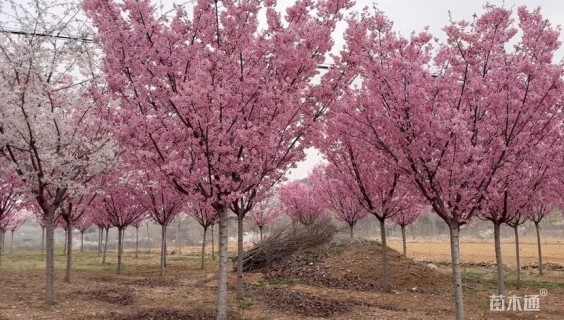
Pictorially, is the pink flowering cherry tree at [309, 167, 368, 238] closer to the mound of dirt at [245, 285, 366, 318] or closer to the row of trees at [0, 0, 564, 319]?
the mound of dirt at [245, 285, 366, 318]

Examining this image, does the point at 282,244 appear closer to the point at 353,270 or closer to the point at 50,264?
the point at 353,270

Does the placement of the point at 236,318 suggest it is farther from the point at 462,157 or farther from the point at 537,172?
the point at 537,172

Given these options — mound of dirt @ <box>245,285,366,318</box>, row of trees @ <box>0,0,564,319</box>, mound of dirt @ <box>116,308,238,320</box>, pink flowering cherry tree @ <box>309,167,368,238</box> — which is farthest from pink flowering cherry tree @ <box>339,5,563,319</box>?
pink flowering cherry tree @ <box>309,167,368,238</box>

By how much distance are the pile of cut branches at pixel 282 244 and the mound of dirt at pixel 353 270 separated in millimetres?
355

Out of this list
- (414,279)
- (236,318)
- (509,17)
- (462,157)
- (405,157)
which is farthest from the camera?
(414,279)

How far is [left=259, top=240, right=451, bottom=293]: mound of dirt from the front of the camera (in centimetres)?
1455

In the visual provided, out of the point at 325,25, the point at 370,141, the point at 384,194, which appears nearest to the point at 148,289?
the point at 384,194

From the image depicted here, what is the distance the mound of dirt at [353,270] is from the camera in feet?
47.7

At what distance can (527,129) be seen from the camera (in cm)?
799

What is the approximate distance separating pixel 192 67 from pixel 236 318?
15.9 feet

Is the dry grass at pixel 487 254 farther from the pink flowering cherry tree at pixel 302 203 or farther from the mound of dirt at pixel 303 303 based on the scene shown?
the mound of dirt at pixel 303 303

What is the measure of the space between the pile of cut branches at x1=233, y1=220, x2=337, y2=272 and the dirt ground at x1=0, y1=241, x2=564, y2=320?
55 cm

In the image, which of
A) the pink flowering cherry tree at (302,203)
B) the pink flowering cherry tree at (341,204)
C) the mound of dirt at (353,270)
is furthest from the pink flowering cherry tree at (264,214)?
the mound of dirt at (353,270)

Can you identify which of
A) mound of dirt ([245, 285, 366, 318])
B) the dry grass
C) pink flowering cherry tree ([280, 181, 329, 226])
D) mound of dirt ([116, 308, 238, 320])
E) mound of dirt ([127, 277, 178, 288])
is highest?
pink flowering cherry tree ([280, 181, 329, 226])
